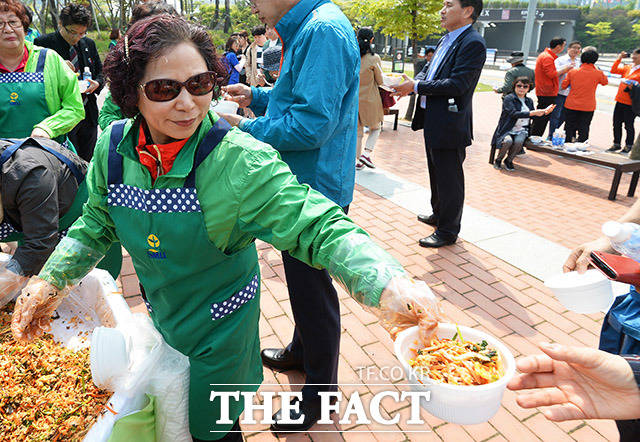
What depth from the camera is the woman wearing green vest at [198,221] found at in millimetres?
1292

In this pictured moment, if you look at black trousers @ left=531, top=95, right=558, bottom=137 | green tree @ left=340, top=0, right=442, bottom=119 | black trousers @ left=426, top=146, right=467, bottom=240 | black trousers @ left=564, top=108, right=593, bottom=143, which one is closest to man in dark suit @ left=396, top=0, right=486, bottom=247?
black trousers @ left=426, top=146, right=467, bottom=240

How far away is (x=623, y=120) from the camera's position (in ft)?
30.0

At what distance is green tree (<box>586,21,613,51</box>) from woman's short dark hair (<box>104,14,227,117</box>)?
51.2 meters

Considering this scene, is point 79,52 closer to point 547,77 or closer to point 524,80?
point 524,80

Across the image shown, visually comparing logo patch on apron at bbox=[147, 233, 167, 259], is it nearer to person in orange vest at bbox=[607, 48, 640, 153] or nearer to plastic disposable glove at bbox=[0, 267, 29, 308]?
plastic disposable glove at bbox=[0, 267, 29, 308]

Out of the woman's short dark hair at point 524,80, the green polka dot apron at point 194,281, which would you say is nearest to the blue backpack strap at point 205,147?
the green polka dot apron at point 194,281

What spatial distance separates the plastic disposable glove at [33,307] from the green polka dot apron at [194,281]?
1.33ft

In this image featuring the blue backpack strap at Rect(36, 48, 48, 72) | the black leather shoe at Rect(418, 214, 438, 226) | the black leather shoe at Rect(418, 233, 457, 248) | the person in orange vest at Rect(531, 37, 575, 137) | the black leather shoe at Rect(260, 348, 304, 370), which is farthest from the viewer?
the person in orange vest at Rect(531, 37, 575, 137)

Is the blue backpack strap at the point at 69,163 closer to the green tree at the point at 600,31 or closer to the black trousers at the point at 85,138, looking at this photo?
the black trousers at the point at 85,138

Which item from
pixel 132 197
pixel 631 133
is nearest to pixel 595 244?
pixel 132 197

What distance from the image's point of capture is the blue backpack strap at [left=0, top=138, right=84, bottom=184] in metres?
2.24

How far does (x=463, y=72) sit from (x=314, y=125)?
260cm

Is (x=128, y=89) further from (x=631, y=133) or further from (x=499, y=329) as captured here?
(x=631, y=133)

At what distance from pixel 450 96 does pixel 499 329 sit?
2.24 meters
